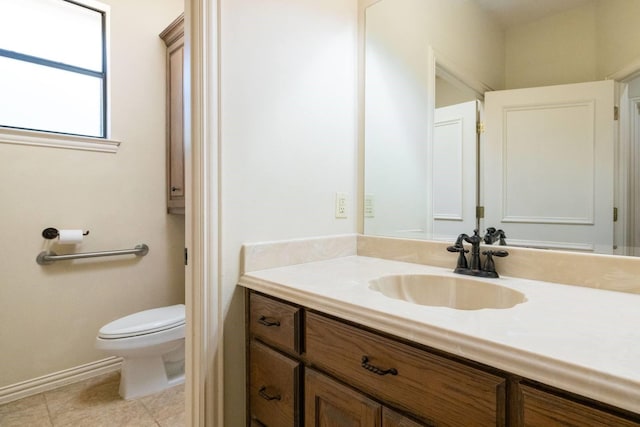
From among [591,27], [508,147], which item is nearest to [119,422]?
[508,147]

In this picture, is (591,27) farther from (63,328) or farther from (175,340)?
(63,328)

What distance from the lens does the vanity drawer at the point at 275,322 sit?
0.93m

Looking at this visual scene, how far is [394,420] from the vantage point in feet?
2.25

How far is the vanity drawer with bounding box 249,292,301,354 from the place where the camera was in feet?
3.06

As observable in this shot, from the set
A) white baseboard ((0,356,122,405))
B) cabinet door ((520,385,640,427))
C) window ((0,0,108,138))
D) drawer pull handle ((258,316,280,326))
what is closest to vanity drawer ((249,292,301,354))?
drawer pull handle ((258,316,280,326))

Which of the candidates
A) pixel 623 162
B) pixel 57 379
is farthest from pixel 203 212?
pixel 57 379

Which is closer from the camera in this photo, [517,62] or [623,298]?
[623,298]

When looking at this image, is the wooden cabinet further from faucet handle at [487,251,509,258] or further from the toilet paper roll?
the toilet paper roll

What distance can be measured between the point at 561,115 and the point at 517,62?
0.82 ft

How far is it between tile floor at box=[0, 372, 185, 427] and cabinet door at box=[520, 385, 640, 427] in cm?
162

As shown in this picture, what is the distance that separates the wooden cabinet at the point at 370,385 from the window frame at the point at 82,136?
1.64 metres

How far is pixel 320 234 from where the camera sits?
142 cm

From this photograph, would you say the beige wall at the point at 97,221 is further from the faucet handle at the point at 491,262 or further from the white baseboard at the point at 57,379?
the faucet handle at the point at 491,262

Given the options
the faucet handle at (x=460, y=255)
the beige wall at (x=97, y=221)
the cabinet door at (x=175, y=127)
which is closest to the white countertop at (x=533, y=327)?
the faucet handle at (x=460, y=255)
